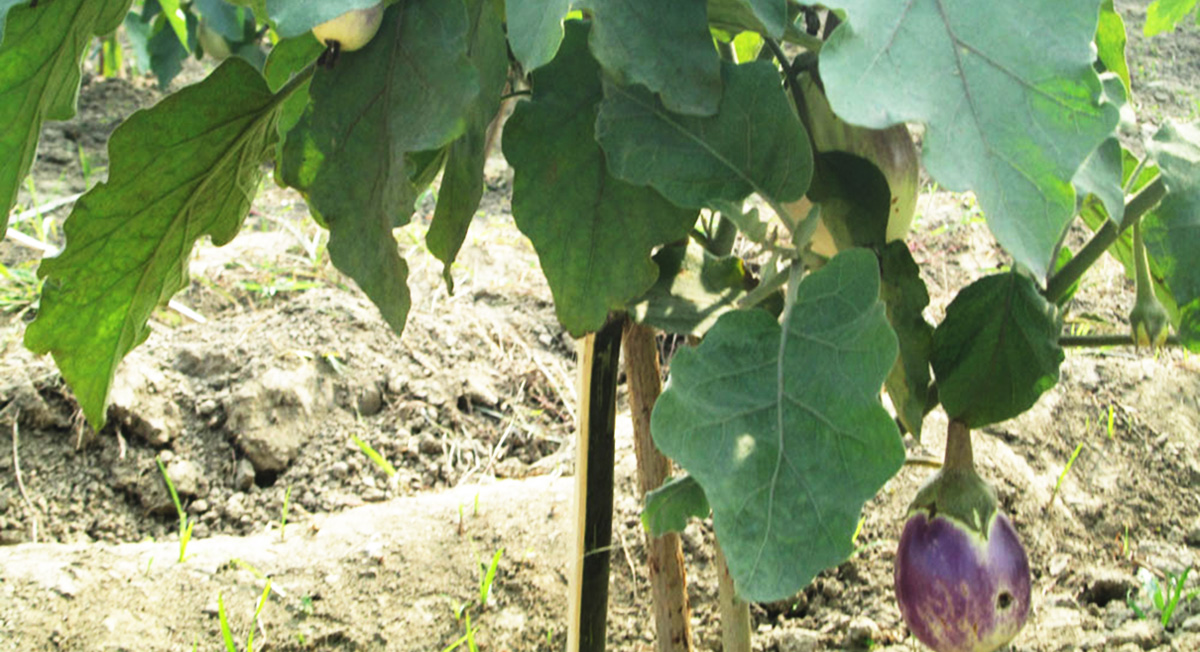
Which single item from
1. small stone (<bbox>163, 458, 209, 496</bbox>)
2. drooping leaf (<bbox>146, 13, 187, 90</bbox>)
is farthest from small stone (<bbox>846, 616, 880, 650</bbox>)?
drooping leaf (<bbox>146, 13, 187, 90</bbox>)

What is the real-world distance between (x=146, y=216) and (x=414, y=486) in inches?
32.0

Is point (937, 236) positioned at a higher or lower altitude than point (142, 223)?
lower

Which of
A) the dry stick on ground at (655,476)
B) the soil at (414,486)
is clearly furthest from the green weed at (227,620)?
the dry stick on ground at (655,476)

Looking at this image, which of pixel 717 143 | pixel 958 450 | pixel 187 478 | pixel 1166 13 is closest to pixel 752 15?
pixel 717 143

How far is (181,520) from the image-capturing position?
120 centimetres

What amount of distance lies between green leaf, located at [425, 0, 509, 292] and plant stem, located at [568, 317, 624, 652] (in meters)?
0.16

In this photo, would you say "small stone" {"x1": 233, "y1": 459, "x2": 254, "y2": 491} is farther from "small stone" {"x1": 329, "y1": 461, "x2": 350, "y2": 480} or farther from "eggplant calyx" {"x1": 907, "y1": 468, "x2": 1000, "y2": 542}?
"eggplant calyx" {"x1": 907, "y1": 468, "x2": 1000, "y2": 542}

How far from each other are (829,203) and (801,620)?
0.68 metres

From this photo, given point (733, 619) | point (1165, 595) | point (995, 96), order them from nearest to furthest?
point (995, 96), point (733, 619), point (1165, 595)

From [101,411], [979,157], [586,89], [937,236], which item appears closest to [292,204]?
[937,236]

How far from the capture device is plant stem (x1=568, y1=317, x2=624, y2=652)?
0.74 meters

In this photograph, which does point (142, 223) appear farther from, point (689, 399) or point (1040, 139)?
point (1040, 139)

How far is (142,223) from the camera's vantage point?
0.60m

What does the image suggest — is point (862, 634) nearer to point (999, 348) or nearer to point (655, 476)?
point (655, 476)
